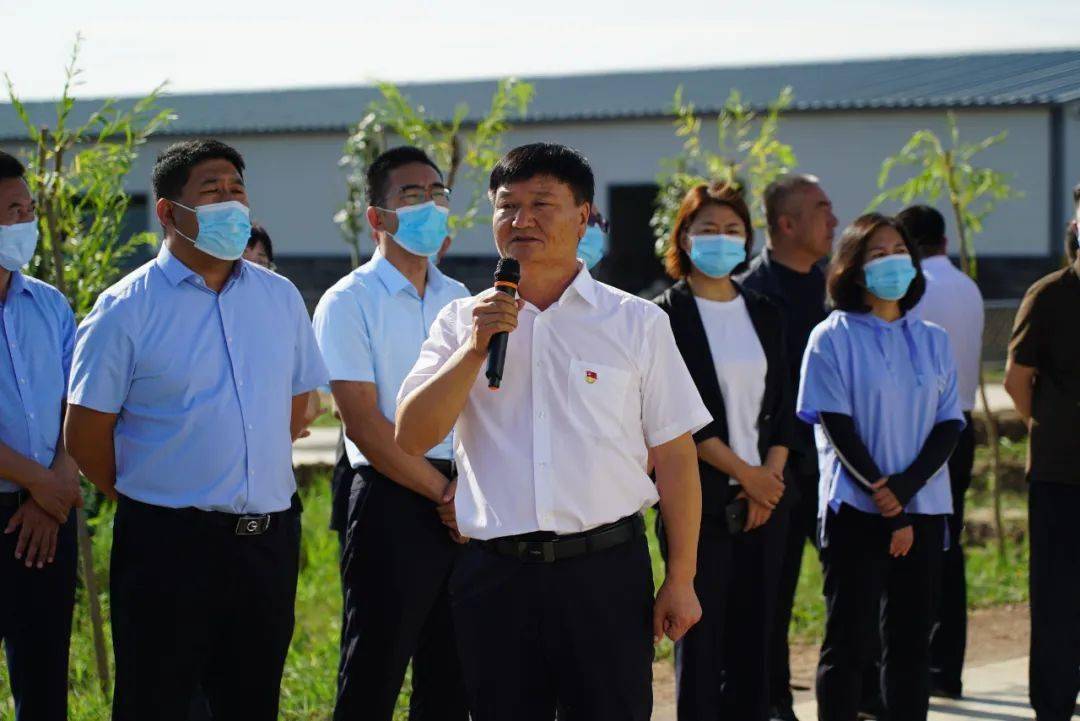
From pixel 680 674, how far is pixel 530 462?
74.2 inches

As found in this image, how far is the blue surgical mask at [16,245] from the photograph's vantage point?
4.71 metres

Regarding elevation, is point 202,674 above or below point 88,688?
above

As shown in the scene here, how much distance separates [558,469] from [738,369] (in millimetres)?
1858

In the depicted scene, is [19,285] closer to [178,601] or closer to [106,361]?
[106,361]

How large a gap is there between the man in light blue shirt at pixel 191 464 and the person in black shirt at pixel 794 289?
2.66 metres

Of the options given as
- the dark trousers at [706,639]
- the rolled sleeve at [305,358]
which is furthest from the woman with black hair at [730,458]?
the rolled sleeve at [305,358]

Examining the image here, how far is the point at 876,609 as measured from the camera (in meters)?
5.62

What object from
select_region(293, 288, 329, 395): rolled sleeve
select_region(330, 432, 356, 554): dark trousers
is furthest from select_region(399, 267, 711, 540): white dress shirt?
select_region(330, 432, 356, 554): dark trousers

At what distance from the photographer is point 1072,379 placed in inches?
232

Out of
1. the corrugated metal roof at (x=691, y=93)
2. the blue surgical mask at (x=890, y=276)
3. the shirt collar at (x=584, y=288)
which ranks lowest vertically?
the shirt collar at (x=584, y=288)

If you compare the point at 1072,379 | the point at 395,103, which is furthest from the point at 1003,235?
the point at 1072,379

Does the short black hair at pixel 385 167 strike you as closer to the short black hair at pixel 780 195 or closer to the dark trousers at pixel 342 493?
the dark trousers at pixel 342 493

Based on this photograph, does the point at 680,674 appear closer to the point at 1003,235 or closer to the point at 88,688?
the point at 88,688

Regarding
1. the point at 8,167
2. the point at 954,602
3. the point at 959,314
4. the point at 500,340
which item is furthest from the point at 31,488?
the point at 959,314
